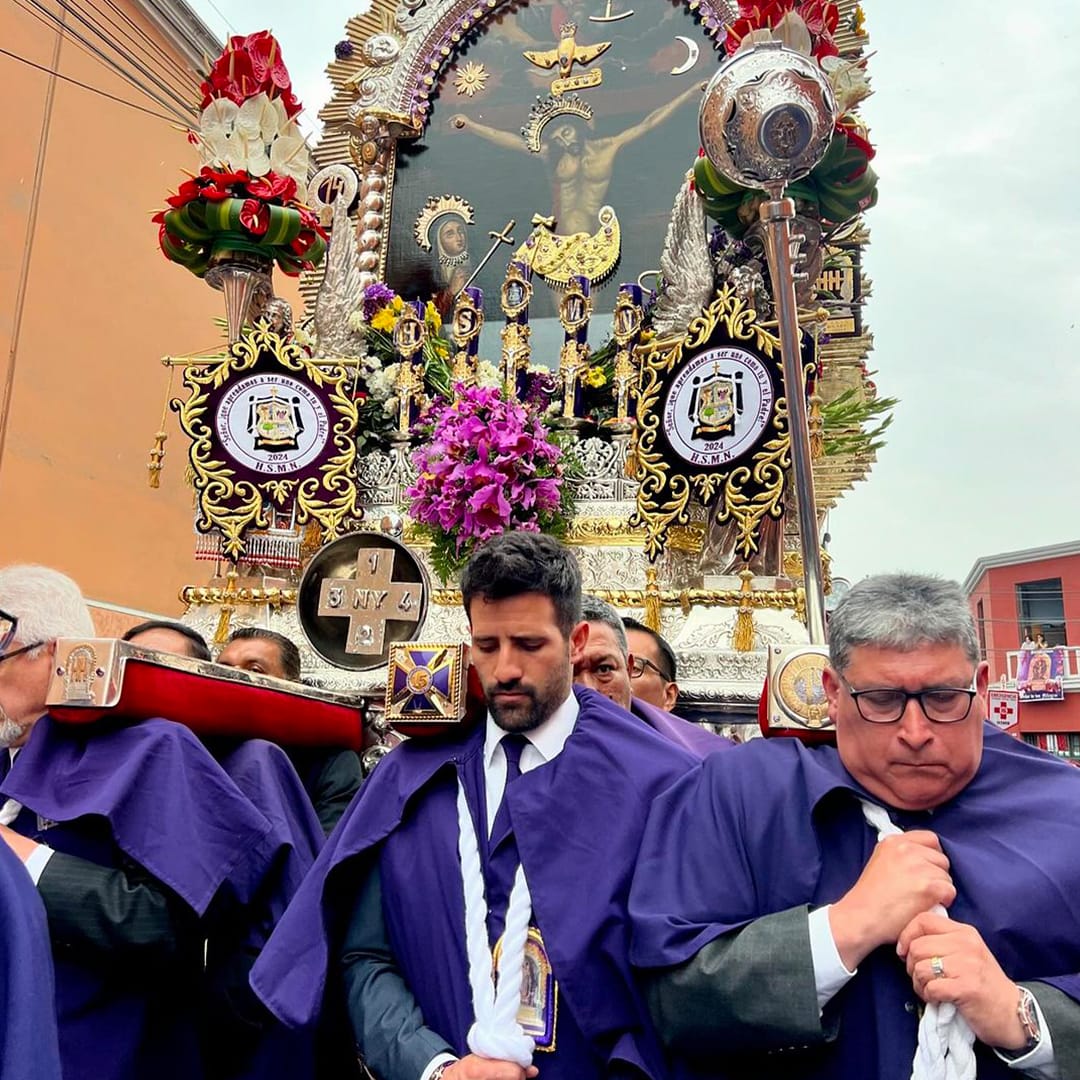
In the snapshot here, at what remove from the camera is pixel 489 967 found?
190 centimetres

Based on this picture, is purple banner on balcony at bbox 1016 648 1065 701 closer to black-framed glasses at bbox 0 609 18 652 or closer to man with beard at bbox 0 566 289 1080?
man with beard at bbox 0 566 289 1080

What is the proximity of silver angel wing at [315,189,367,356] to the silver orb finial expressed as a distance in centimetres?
443

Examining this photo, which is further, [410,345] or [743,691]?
[410,345]

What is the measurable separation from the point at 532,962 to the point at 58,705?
3.83ft

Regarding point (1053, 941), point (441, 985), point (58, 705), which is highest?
→ point (58, 705)

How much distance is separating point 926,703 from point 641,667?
2.18 meters

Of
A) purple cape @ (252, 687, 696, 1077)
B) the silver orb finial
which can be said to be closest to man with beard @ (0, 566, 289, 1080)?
purple cape @ (252, 687, 696, 1077)

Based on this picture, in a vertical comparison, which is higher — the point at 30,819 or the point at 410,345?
the point at 410,345

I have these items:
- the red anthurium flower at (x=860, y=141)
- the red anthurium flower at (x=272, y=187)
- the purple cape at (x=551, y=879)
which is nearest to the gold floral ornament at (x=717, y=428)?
the red anthurium flower at (x=860, y=141)

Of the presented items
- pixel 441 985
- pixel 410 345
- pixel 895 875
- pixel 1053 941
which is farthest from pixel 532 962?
pixel 410 345

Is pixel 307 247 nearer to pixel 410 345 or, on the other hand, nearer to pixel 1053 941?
pixel 410 345

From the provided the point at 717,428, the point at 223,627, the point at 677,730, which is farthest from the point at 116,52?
the point at 677,730

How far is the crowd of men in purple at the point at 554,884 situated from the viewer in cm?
155

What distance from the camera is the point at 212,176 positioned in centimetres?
643
